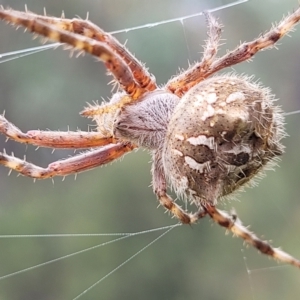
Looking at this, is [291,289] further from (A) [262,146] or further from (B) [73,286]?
(A) [262,146]

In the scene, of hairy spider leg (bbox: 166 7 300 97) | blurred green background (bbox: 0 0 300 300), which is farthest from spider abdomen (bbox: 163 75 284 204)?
blurred green background (bbox: 0 0 300 300)

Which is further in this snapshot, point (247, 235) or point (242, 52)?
point (247, 235)

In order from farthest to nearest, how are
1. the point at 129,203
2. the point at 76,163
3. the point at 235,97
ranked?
1. the point at 129,203
2. the point at 76,163
3. the point at 235,97

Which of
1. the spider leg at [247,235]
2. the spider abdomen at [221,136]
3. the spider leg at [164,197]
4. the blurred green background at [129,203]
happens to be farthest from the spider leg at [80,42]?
the blurred green background at [129,203]

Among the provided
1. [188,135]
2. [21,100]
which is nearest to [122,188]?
[21,100]

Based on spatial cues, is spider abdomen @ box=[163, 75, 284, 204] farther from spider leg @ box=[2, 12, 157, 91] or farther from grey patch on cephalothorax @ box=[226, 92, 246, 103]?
spider leg @ box=[2, 12, 157, 91]

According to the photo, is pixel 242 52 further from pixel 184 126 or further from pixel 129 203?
pixel 129 203

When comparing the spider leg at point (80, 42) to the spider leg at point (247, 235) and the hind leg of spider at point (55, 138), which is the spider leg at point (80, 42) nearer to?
the hind leg of spider at point (55, 138)

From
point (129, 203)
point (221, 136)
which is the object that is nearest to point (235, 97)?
point (221, 136)
